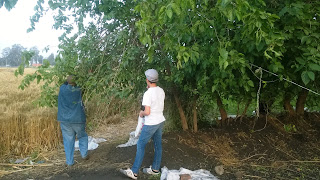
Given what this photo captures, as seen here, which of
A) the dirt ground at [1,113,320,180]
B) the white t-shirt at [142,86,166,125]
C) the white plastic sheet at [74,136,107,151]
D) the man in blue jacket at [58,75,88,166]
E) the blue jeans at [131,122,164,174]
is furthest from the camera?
the white plastic sheet at [74,136,107,151]

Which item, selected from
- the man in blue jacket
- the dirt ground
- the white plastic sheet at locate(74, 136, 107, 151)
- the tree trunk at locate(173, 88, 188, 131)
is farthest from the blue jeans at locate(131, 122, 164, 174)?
the white plastic sheet at locate(74, 136, 107, 151)

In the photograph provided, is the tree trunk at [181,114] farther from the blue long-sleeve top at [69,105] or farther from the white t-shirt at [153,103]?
the blue long-sleeve top at [69,105]

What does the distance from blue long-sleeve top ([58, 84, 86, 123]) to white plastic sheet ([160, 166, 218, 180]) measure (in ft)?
5.34

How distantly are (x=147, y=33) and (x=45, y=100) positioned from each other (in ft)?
9.80

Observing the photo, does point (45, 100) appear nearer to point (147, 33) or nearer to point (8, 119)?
point (8, 119)

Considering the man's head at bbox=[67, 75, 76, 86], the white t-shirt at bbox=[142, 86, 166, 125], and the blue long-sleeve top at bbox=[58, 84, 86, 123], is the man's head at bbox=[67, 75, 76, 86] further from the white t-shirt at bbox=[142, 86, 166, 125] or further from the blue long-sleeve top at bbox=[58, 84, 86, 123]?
the white t-shirt at bbox=[142, 86, 166, 125]

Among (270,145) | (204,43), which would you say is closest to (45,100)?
(204,43)

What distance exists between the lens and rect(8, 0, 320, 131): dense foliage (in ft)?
10.5

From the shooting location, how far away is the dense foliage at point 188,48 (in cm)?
320

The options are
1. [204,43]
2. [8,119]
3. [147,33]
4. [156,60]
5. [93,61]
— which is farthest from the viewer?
[8,119]

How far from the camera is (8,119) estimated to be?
5.88 meters

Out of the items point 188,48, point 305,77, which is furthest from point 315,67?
point 188,48

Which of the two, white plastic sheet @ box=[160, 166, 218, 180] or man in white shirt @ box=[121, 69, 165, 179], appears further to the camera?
white plastic sheet @ box=[160, 166, 218, 180]

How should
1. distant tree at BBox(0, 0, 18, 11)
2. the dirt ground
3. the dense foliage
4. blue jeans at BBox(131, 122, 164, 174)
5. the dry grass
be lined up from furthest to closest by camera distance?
the dry grass, the dirt ground, blue jeans at BBox(131, 122, 164, 174), the dense foliage, distant tree at BBox(0, 0, 18, 11)
